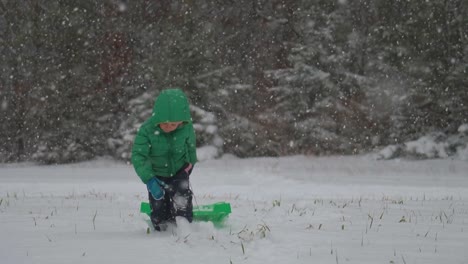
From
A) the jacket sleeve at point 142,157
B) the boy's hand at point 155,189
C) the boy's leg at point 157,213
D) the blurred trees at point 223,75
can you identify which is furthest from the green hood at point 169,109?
the blurred trees at point 223,75

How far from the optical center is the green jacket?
19.2 feet

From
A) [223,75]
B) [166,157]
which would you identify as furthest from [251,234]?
[223,75]

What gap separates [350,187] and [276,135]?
844cm

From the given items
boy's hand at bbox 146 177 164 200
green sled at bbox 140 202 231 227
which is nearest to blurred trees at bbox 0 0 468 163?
green sled at bbox 140 202 231 227

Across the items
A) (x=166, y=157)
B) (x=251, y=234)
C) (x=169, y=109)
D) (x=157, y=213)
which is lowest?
(x=251, y=234)

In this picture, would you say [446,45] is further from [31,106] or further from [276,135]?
[31,106]

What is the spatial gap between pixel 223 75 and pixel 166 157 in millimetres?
15789

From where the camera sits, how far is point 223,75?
2164 cm

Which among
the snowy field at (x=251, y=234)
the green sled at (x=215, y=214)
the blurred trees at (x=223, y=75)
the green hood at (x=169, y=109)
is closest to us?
the snowy field at (x=251, y=234)

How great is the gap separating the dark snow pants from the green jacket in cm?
12

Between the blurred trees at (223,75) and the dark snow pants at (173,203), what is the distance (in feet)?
46.1

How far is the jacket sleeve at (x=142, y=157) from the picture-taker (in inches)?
226

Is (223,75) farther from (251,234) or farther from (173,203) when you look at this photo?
(251,234)

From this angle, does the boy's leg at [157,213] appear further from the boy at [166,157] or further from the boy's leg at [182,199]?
the boy's leg at [182,199]
